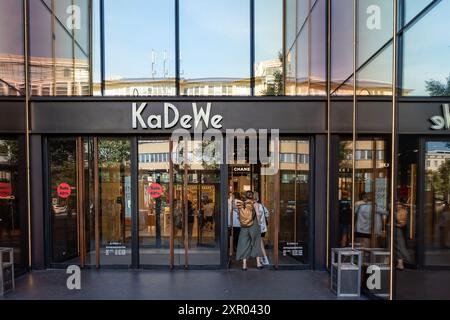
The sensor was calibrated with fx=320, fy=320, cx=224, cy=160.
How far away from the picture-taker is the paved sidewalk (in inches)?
244

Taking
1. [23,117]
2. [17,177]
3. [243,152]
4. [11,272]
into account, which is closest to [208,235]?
[243,152]

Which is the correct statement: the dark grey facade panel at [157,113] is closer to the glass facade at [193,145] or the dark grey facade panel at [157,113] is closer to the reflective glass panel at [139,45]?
the glass facade at [193,145]

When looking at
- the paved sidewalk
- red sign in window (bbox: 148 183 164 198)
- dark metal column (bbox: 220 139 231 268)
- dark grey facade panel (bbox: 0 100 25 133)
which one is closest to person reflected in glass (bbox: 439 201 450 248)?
the paved sidewalk

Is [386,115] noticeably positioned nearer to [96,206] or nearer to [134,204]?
[134,204]

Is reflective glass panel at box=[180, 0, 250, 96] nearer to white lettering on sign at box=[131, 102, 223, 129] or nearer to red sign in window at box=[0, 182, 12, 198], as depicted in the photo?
white lettering on sign at box=[131, 102, 223, 129]

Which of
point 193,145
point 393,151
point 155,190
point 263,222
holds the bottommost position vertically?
point 263,222

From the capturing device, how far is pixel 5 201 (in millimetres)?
7383

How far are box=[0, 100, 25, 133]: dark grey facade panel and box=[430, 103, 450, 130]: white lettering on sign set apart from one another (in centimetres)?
871

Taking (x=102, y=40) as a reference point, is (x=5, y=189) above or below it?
below

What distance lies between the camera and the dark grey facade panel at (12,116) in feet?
23.9

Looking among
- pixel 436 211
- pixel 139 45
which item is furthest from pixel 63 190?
pixel 436 211

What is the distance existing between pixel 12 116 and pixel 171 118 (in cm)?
365

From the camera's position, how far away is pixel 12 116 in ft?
24.4

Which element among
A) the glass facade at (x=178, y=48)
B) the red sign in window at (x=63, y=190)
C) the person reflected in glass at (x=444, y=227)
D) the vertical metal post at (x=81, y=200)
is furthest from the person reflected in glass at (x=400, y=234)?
the red sign in window at (x=63, y=190)
